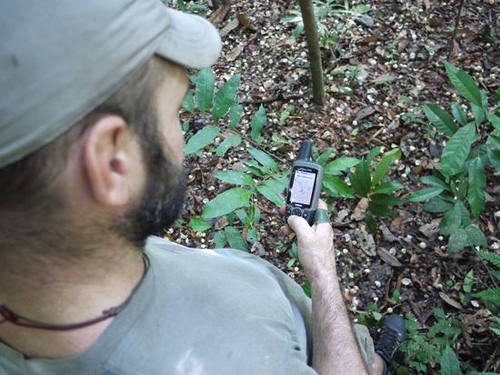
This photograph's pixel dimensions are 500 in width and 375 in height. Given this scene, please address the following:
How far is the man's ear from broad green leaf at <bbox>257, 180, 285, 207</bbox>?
75 cm

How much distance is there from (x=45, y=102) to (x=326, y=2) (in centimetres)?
268

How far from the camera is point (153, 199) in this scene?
1.05 meters

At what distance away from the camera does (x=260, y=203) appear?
2674 millimetres

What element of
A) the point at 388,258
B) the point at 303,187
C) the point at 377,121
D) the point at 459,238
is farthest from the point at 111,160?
the point at 377,121

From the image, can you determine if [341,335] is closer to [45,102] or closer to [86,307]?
[86,307]

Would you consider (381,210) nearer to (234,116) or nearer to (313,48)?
(234,116)

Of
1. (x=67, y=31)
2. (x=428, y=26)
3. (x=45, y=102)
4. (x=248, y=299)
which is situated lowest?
(x=248, y=299)

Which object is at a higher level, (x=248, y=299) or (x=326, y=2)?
(x=326, y=2)

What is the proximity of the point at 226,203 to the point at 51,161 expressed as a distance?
84 cm

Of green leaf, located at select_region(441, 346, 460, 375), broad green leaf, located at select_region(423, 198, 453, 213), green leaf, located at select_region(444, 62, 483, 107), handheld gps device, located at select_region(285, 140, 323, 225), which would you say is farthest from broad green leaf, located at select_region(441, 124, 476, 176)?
green leaf, located at select_region(441, 346, 460, 375)

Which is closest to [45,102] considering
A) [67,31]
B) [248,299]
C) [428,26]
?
[67,31]

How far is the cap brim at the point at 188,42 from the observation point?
39.3 inches

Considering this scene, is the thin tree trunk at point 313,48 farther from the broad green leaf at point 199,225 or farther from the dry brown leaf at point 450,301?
the dry brown leaf at point 450,301

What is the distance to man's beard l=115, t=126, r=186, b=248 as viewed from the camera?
1.02m
